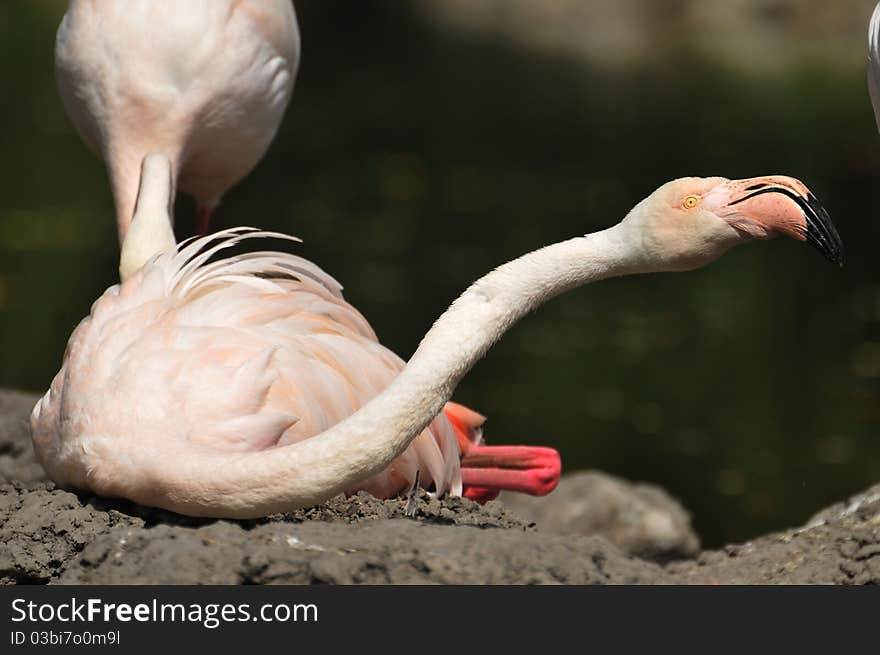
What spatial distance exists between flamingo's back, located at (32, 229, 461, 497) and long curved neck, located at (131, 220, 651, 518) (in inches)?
7.8

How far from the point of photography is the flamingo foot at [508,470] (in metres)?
5.34

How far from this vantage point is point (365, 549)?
3.61m

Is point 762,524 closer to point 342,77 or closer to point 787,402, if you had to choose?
point 787,402

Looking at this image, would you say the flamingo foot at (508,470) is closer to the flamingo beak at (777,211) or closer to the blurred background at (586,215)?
the flamingo beak at (777,211)

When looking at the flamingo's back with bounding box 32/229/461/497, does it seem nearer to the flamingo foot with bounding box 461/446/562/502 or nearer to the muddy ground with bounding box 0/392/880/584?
the muddy ground with bounding box 0/392/880/584

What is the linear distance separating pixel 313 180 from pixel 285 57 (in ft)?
26.3

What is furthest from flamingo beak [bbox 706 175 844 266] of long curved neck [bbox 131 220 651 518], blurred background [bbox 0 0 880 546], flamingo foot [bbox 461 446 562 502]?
blurred background [bbox 0 0 880 546]

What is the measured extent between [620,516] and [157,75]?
9.09 ft

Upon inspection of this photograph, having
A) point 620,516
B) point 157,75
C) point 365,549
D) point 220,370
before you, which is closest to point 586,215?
point 620,516

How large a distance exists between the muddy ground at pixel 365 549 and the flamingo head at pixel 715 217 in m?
0.80

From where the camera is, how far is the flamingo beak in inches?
150

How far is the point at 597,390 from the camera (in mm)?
9750

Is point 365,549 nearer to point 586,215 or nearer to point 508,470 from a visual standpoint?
point 508,470
